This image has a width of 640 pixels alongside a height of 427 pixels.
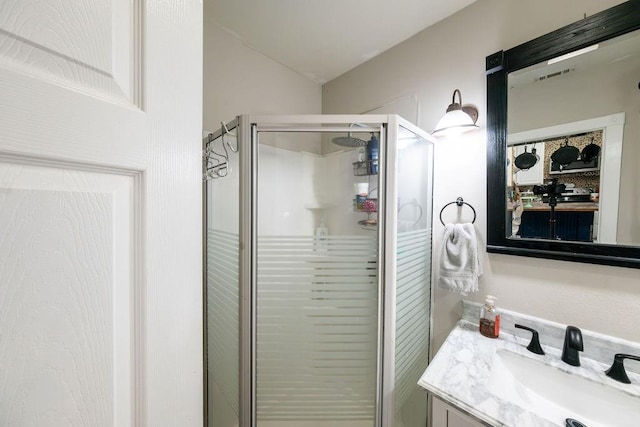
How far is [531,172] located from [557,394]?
0.86m

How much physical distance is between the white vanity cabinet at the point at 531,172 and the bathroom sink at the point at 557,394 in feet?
2.39

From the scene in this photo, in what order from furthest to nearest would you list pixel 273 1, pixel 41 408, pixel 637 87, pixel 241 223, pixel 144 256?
1. pixel 273 1
2. pixel 241 223
3. pixel 637 87
4. pixel 144 256
5. pixel 41 408

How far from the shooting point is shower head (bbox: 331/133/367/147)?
3.51ft

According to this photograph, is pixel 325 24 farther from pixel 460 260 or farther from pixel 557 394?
pixel 557 394

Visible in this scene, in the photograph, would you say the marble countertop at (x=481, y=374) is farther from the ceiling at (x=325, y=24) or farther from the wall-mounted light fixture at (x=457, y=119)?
the ceiling at (x=325, y=24)

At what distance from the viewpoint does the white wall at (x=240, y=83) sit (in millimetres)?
1354

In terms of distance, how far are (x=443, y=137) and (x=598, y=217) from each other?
70 centimetres

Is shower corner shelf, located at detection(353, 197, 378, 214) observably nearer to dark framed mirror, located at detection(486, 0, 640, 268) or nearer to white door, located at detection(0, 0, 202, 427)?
dark framed mirror, located at detection(486, 0, 640, 268)

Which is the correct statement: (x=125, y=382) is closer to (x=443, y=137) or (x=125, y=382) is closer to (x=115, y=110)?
(x=115, y=110)

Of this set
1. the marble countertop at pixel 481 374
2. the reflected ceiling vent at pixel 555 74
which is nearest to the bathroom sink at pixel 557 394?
the marble countertop at pixel 481 374

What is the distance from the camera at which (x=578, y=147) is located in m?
0.94

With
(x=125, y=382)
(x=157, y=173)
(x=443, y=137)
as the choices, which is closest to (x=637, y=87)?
(x=443, y=137)

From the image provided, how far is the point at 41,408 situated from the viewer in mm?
293

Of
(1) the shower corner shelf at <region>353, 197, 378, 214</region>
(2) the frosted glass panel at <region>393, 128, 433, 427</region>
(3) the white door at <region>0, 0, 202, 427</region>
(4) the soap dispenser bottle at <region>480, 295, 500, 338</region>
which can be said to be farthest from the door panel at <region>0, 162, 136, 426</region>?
(4) the soap dispenser bottle at <region>480, 295, 500, 338</region>
